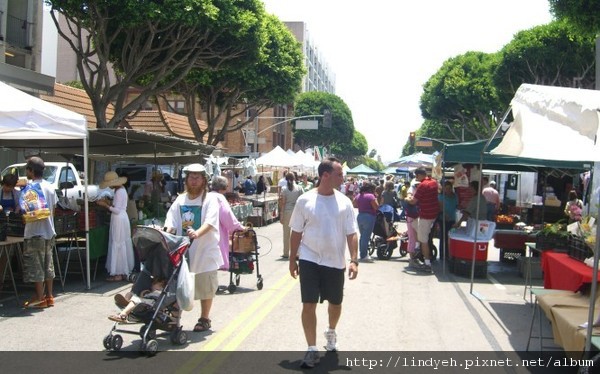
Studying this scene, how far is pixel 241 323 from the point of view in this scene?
7617 mm

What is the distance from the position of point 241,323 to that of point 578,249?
14.3 feet

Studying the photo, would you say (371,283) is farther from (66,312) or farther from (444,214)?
(66,312)

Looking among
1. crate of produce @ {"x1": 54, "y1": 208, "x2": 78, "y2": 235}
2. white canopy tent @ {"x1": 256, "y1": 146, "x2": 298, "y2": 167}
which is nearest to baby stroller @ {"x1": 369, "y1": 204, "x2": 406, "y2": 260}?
crate of produce @ {"x1": 54, "y1": 208, "x2": 78, "y2": 235}

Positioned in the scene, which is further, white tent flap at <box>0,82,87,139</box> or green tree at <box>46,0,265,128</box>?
green tree at <box>46,0,265,128</box>

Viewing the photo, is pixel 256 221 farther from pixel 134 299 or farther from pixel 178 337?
pixel 134 299

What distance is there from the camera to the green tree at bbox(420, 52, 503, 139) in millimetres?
48406

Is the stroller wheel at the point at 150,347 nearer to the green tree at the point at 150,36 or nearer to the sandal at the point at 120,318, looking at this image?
the sandal at the point at 120,318

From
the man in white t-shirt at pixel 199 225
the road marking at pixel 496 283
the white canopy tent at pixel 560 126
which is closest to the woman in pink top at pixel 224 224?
the man in white t-shirt at pixel 199 225

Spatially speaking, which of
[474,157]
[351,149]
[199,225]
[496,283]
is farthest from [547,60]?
[351,149]

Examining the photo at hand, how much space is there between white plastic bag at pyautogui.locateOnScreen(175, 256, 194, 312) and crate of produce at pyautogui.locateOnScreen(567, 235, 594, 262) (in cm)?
467

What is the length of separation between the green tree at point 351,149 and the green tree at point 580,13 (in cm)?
8009

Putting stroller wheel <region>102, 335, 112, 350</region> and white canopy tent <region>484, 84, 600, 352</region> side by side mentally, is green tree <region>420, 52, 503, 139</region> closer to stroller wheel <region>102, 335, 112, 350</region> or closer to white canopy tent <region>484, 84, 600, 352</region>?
white canopy tent <region>484, 84, 600, 352</region>

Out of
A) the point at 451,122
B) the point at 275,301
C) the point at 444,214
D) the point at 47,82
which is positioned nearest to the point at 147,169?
the point at 47,82

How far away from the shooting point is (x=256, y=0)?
23.1 metres
